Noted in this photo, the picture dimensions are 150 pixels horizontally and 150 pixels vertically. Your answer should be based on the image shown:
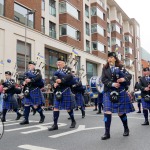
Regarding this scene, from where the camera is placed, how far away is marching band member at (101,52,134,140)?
547 centimetres

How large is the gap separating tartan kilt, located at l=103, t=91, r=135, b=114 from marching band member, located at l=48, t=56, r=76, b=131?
1501 millimetres

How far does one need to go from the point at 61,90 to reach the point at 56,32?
19.8m

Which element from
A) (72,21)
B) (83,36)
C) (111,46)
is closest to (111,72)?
(72,21)

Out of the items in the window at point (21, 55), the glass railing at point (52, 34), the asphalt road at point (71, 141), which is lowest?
the asphalt road at point (71, 141)

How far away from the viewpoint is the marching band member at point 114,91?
547cm

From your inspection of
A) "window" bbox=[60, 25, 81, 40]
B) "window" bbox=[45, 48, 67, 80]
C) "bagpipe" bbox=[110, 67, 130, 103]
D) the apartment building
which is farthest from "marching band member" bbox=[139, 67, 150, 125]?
"window" bbox=[60, 25, 81, 40]

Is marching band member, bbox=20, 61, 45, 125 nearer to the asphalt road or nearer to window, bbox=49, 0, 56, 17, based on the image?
the asphalt road

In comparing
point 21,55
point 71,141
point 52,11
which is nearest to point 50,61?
point 52,11

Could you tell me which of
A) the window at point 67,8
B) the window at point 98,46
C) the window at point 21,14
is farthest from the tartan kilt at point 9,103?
the window at point 98,46

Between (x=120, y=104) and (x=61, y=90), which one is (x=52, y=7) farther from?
(x=120, y=104)

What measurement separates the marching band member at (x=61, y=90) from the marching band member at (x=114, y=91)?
142 centimetres

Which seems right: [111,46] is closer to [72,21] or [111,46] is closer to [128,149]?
[72,21]

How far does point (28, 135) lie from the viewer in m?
6.01

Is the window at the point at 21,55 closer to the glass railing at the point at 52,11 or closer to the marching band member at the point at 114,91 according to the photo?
the glass railing at the point at 52,11
